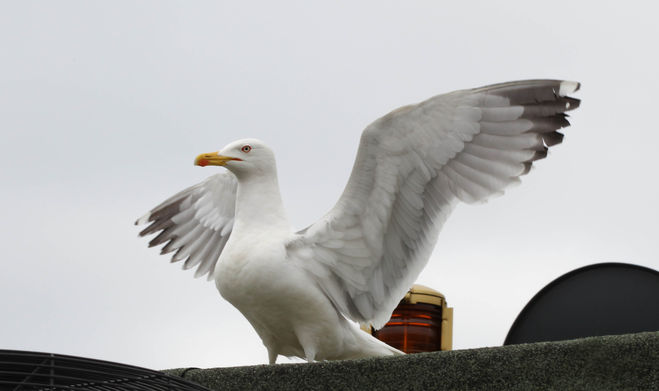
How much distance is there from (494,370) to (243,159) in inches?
96.6

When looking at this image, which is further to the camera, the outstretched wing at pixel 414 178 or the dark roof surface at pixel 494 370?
the outstretched wing at pixel 414 178

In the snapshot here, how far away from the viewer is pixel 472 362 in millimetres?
3262

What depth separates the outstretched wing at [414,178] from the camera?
506cm

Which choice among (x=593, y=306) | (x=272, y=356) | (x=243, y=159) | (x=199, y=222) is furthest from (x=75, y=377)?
(x=199, y=222)

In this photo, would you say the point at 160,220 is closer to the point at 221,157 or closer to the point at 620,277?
the point at 221,157

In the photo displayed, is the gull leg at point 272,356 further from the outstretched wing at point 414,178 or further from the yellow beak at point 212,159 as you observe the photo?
the yellow beak at point 212,159

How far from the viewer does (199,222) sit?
6910 millimetres

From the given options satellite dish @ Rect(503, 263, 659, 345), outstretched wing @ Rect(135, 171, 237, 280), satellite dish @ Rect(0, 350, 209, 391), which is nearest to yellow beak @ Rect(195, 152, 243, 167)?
outstretched wing @ Rect(135, 171, 237, 280)

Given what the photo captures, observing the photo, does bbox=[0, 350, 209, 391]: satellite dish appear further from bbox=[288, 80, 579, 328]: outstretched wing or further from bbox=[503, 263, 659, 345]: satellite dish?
bbox=[288, 80, 579, 328]: outstretched wing

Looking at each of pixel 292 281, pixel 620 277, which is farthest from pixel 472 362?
pixel 292 281

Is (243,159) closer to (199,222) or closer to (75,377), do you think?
(199,222)

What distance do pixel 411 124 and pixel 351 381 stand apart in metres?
1.88

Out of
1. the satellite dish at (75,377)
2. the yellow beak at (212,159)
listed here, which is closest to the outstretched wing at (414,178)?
the yellow beak at (212,159)

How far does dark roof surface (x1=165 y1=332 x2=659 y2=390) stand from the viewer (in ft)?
9.91
